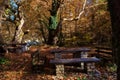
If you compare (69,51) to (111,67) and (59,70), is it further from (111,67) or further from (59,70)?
(111,67)

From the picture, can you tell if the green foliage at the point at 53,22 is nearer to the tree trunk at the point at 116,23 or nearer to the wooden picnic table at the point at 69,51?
the wooden picnic table at the point at 69,51

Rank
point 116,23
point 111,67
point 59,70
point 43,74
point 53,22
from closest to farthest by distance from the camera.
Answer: point 116,23, point 59,70, point 43,74, point 111,67, point 53,22

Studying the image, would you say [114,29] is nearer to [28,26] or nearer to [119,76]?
[119,76]

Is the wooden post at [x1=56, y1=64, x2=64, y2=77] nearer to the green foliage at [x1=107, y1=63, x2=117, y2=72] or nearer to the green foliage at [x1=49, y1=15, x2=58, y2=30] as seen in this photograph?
the green foliage at [x1=107, y1=63, x2=117, y2=72]

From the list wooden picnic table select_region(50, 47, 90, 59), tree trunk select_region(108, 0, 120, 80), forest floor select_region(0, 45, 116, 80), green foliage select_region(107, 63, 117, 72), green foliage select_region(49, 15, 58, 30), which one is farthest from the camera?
green foliage select_region(49, 15, 58, 30)

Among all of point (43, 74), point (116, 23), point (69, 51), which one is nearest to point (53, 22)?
point (69, 51)

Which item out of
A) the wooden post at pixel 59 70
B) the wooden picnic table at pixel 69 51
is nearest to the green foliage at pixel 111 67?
the wooden picnic table at pixel 69 51

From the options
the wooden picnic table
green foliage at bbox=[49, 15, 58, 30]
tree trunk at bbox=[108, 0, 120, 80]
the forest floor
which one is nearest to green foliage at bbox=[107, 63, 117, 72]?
the forest floor

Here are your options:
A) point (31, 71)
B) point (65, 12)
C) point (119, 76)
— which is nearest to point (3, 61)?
point (31, 71)

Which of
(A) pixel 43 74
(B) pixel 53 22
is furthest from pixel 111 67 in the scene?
(B) pixel 53 22

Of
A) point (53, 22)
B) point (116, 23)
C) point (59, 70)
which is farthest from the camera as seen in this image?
point (53, 22)

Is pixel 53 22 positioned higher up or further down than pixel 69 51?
higher up

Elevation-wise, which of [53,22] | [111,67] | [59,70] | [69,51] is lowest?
[111,67]

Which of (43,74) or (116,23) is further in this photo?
(43,74)
